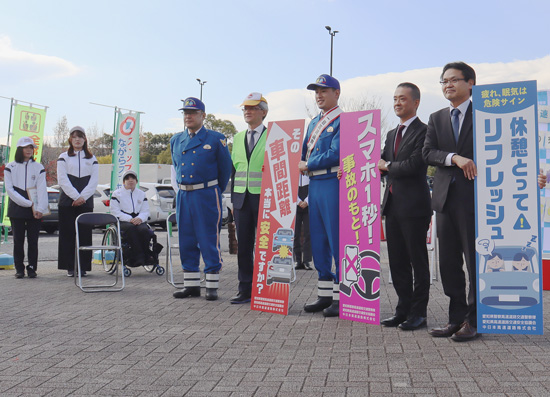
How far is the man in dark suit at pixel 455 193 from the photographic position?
533cm

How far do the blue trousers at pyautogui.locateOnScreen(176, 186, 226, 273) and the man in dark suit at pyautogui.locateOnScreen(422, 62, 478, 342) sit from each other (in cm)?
286

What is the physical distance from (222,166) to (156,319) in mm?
2119

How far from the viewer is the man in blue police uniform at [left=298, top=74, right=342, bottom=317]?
6.41 m

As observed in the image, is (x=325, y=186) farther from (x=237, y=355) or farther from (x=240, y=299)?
(x=237, y=355)

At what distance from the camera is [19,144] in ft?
32.7

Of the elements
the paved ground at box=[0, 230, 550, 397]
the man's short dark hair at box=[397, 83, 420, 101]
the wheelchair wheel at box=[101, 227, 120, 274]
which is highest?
the man's short dark hair at box=[397, 83, 420, 101]

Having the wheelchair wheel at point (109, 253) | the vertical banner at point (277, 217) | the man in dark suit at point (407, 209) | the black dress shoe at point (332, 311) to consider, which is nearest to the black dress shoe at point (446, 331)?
the man in dark suit at point (407, 209)

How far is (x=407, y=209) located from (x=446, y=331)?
42.2 inches

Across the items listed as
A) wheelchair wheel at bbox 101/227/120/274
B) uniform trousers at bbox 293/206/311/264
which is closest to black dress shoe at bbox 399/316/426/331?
uniform trousers at bbox 293/206/311/264

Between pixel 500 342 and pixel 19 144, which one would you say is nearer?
pixel 500 342

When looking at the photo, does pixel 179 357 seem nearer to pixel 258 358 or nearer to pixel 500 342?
pixel 258 358

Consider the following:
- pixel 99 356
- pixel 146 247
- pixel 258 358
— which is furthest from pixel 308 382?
pixel 146 247

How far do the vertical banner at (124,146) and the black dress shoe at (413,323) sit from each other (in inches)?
414

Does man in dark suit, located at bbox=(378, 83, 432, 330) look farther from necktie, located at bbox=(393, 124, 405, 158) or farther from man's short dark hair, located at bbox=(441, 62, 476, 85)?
man's short dark hair, located at bbox=(441, 62, 476, 85)
